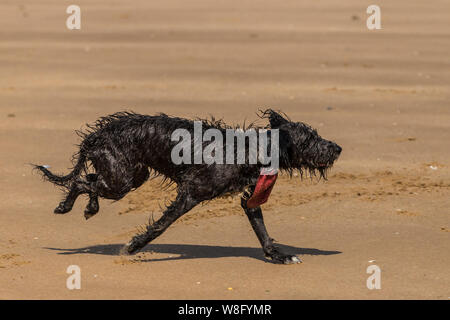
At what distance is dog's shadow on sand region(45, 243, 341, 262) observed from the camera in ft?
28.5

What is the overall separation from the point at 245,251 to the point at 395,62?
14.8 metres

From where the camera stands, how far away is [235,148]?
8.03 metres

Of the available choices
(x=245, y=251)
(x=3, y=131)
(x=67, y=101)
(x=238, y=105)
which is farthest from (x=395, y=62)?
(x=245, y=251)

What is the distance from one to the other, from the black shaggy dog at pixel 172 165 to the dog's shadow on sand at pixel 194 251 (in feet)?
1.34

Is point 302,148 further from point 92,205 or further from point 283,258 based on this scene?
point 92,205

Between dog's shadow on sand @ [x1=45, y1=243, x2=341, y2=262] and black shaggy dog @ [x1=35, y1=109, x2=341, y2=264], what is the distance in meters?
0.41

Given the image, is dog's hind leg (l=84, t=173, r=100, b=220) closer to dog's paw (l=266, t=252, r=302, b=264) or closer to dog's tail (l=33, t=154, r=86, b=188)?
dog's tail (l=33, t=154, r=86, b=188)

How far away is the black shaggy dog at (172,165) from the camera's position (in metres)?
8.02

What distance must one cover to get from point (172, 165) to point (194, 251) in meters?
1.09

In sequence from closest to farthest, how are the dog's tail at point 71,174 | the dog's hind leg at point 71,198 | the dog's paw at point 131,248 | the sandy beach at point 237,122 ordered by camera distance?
the sandy beach at point 237,122, the dog's paw at point 131,248, the dog's hind leg at point 71,198, the dog's tail at point 71,174

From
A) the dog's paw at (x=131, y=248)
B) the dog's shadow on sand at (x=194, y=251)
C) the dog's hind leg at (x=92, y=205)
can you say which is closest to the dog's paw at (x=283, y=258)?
the dog's shadow on sand at (x=194, y=251)

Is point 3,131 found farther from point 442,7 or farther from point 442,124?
point 442,7

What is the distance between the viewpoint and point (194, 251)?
8836mm

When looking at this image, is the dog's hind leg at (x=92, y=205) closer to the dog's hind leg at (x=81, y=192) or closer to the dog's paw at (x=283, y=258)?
the dog's hind leg at (x=81, y=192)
